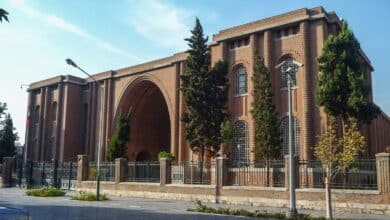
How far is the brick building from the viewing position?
31.6m

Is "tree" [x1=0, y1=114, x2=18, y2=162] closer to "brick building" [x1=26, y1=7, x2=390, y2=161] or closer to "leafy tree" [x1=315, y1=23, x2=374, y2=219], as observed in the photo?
"brick building" [x1=26, y1=7, x2=390, y2=161]

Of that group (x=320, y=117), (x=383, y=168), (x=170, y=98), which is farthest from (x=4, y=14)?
(x=170, y=98)

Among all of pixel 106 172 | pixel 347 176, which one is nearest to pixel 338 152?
pixel 347 176

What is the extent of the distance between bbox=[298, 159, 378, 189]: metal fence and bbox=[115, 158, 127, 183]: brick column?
12.7m

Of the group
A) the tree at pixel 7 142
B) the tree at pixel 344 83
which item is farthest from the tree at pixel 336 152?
the tree at pixel 7 142

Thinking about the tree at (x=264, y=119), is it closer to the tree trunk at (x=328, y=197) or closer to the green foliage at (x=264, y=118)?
the green foliage at (x=264, y=118)

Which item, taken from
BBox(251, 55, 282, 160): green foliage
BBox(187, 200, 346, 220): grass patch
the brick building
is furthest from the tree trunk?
the brick building

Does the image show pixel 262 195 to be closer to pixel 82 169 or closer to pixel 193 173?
pixel 193 173

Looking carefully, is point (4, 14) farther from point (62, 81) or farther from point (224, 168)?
point (62, 81)

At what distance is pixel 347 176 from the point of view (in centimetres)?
2088

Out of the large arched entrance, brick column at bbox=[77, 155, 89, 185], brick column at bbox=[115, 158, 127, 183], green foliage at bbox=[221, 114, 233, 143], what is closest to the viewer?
brick column at bbox=[115, 158, 127, 183]

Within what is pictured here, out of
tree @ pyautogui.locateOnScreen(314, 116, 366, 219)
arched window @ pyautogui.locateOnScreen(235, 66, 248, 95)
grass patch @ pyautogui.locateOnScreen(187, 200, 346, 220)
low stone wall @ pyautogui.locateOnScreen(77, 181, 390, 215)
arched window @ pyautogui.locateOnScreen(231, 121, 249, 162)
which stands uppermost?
arched window @ pyautogui.locateOnScreen(235, 66, 248, 95)

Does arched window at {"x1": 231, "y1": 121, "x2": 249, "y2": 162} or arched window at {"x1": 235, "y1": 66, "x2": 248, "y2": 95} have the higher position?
arched window at {"x1": 235, "y1": 66, "x2": 248, "y2": 95}

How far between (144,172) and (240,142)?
9.08 m
